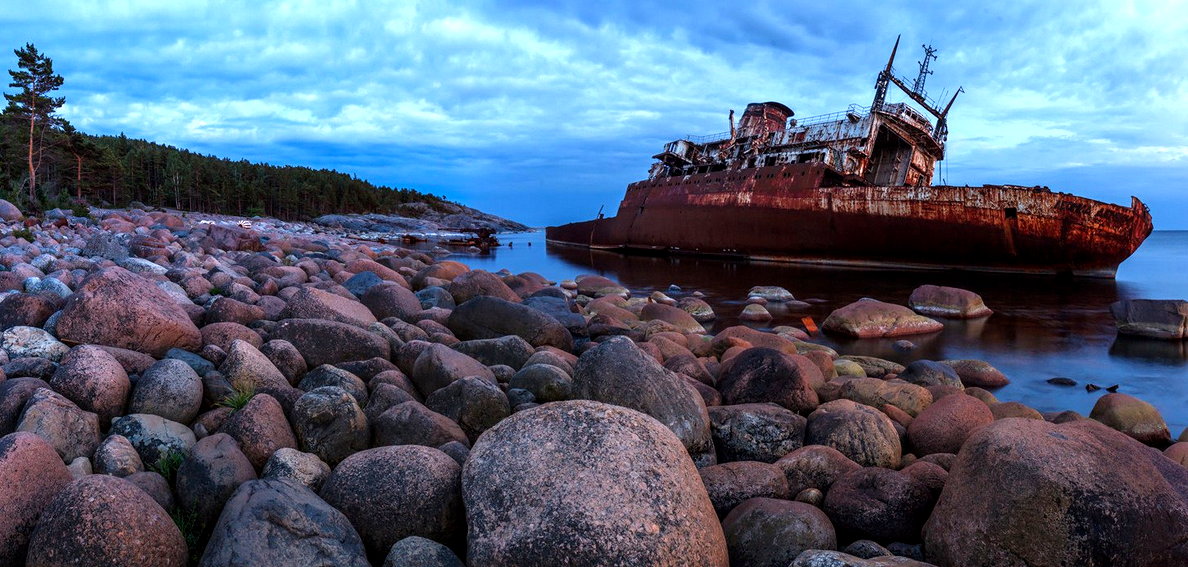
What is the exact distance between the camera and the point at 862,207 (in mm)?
26547

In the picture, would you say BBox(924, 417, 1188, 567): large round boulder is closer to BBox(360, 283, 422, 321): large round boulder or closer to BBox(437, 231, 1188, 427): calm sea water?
BBox(437, 231, 1188, 427): calm sea water

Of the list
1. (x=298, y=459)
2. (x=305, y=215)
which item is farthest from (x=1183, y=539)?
(x=305, y=215)

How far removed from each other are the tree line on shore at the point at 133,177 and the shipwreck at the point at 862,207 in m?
28.3

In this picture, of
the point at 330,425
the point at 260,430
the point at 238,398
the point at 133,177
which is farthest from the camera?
the point at 133,177

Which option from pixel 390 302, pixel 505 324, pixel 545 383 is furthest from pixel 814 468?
pixel 390 302

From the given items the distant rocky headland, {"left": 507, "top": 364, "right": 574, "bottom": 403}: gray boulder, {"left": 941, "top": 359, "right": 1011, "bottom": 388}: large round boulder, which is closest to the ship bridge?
{"left": 941, "top": 359, "right": 1011, "bottom": 388}: large round boulder

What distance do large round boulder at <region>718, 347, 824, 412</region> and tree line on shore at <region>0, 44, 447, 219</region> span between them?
97.9 feet

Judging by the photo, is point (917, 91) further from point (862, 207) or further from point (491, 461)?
point (491, 461)

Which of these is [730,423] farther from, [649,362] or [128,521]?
[128,521]

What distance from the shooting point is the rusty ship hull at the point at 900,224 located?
925 inches

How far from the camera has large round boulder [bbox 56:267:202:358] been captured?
17.2 ft

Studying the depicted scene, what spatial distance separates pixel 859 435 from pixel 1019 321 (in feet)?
44.3

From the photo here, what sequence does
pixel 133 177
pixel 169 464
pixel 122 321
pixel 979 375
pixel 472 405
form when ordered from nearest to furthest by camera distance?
1. pixel 169 464
2. pixel 472 405
3. pixel 122 321
4. pixel 979 375
5. pixel 133 177

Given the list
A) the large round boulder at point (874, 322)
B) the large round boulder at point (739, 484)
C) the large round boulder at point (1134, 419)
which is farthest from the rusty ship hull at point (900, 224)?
the large round boulder at point (739, 484)
